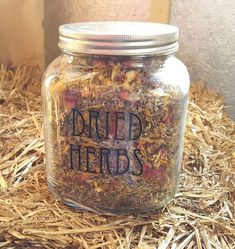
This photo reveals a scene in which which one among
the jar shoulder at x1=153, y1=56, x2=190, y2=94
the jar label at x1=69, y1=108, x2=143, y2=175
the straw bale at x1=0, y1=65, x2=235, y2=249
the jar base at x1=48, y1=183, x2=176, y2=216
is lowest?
the straw bale at x1=0, y1=65, x2=235, y2=249

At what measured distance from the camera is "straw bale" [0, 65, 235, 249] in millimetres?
560

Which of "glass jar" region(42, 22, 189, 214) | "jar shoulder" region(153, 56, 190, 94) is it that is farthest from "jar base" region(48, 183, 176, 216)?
"jar shoulder" region(153, 56, 190, 94)

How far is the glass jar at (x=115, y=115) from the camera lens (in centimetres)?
55

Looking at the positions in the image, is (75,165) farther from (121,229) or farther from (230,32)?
→ (230,32)

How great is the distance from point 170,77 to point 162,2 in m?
0.58

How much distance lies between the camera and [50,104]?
0.60m

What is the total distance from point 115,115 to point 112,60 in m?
0.07

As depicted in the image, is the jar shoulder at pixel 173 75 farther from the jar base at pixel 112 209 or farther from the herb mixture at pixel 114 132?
the jar base at pixel 112 209

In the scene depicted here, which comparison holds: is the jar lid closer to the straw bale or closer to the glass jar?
the glass jar

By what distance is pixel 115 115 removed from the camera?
1.81 ft

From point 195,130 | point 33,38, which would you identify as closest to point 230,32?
point 195,130

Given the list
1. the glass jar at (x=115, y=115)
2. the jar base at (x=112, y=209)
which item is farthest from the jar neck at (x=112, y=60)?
the jar base at (x=112, y=209)

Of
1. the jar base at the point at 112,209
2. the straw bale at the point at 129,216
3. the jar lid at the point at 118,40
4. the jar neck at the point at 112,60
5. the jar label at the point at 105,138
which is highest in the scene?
the jar lid at the point at 118,40

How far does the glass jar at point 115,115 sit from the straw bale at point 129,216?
0.10ft
